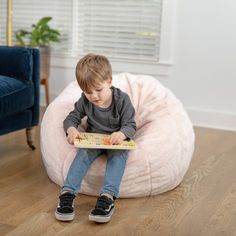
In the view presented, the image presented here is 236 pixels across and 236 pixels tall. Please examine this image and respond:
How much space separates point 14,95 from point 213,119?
6.42ft

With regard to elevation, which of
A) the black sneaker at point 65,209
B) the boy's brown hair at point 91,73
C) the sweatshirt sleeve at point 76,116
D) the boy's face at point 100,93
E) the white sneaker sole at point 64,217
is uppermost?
the boy's brown hair at point 91,73

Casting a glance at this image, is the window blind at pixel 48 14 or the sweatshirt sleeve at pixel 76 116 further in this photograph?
the window blind at pixel 48 14

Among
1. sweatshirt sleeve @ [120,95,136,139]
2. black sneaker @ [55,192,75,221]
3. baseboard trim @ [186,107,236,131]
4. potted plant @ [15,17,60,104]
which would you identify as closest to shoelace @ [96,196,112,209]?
black sneaker @ [55,192,75,221]

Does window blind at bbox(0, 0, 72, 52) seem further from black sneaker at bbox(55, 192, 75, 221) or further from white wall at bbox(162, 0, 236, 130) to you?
black sneaker at bbox(55, 192, 75, 221)

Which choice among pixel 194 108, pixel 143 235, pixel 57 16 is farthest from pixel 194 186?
pixel 57 16

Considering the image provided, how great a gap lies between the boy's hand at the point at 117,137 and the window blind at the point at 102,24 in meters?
2.25

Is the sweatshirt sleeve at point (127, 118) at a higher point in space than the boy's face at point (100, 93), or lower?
lower

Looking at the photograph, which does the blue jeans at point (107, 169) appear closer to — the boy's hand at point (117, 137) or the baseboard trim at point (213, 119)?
the boy's hand at point (117, 137)

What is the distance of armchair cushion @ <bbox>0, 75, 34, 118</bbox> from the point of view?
2.89 meters

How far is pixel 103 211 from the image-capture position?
2.14 m

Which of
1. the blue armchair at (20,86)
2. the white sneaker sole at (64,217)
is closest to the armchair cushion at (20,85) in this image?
the blue armchair at (20,86)

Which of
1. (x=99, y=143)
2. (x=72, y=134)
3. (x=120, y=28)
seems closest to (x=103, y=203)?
(x=99, y=143)

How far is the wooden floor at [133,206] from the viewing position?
Answer: 209 centimetres

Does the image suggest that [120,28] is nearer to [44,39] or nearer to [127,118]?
[44,39]
